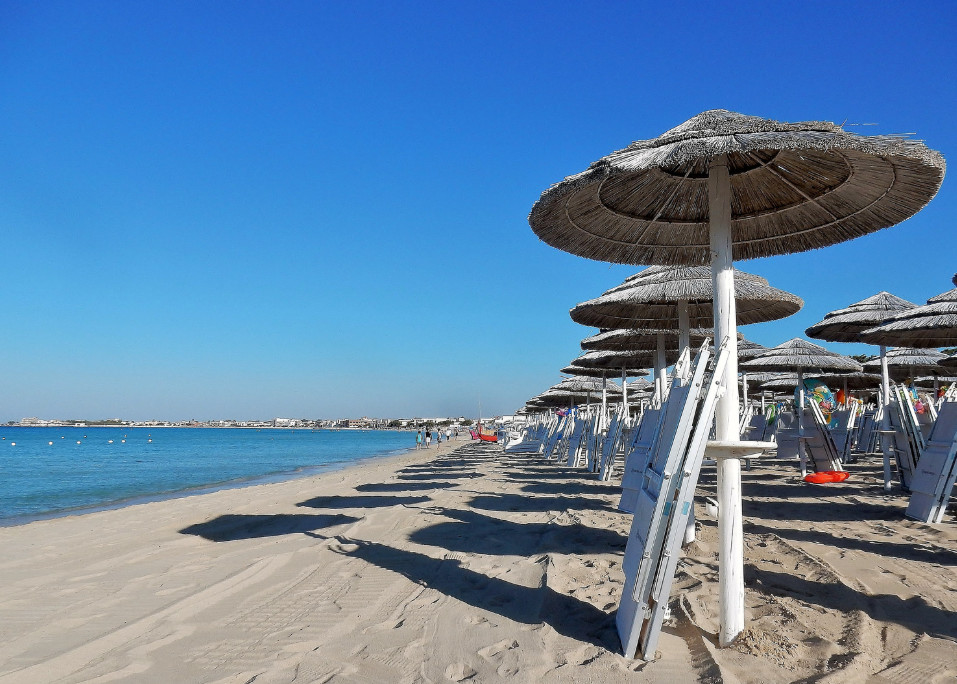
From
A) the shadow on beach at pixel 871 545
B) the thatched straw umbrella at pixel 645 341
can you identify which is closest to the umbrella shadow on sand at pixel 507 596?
the shadow on beach at pixel 871 545

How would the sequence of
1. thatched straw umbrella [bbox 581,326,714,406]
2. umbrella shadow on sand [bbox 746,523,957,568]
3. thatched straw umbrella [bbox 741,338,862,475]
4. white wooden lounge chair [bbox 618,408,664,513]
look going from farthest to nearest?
1. thatched straw umbrella [bbox 741,338,862,475]
2. thatched straw umbrella [bbox 581,326,714,406]
3. white wooden lounge chair [bbox 618,408,664,513]
4. umbrella shadow on sand [bbox 746,523,957,568]

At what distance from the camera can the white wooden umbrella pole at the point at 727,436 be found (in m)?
2.65

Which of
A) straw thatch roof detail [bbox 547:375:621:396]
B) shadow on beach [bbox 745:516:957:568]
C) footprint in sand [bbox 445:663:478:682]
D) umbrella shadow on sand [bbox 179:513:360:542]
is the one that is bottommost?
umbrella shadow on sand [bbox 179:513:360:542]

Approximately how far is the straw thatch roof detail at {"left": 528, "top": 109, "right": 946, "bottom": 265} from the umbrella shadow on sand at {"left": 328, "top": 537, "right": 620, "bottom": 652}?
217cm

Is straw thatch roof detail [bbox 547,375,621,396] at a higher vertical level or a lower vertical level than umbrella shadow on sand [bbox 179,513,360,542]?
higher

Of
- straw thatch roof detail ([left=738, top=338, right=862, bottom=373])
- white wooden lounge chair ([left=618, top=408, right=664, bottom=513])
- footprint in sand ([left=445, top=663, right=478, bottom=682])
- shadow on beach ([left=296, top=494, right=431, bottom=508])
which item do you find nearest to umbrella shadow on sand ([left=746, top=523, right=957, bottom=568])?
white wooden lounge chair ([left=618, top=408, right=664, bottom=513])

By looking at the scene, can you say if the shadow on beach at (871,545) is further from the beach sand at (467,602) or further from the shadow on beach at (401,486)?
the shadow on beach at (401,486)

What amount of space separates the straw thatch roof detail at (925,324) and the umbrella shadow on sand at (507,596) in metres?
7.01

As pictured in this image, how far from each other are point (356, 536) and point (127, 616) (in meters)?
2.23

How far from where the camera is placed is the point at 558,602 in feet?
10.7

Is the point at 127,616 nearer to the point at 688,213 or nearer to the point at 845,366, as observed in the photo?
the point at 688,213

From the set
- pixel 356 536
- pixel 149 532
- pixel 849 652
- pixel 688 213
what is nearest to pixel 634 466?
pixel 688 213

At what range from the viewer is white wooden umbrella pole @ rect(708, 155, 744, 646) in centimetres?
265

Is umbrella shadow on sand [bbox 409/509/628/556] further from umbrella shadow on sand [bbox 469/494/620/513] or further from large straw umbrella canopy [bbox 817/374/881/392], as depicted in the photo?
large straw umbrella canopy [bbox 817/374/881/392]
